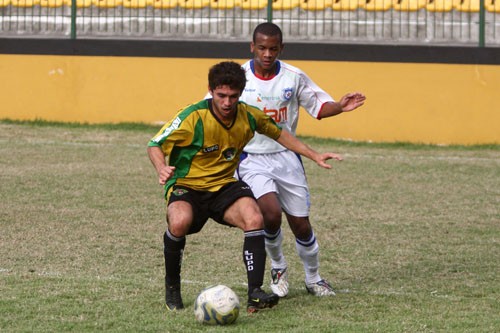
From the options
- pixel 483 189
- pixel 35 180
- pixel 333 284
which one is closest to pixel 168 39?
pixel 35 180

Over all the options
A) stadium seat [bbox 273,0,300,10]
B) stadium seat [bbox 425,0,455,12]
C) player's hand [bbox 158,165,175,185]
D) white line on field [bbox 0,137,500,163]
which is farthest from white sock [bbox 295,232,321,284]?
stadium seat [bbox 273,0,300,10]

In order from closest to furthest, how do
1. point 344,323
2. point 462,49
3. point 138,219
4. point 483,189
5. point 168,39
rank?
point 344,323 → point 138,219 → point 483,189 → point 462,49 → point 168,39

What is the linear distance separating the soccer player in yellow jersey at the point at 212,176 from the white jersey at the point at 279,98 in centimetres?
56

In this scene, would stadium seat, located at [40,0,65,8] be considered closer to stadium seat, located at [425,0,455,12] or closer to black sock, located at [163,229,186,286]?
stadium seat, located at [425,0,455,12]

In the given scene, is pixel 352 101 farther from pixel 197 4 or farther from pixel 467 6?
pixel 197 4

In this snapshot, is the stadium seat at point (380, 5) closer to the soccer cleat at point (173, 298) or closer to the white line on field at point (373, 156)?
the white line on field at point (373, 156)

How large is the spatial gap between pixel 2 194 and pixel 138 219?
6.56 ft

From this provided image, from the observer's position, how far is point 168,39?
16906 mm

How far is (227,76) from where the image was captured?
6.02 m

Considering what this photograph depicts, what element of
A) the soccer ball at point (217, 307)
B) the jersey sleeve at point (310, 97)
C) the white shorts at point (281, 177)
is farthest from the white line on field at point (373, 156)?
the soccer ball at point (217, 307)

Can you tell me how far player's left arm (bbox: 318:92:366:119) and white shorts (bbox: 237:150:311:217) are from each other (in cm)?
43

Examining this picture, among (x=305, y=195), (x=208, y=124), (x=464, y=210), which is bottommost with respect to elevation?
(x=464, y=210)

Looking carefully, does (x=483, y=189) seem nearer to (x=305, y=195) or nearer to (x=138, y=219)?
(x=138, y=219)

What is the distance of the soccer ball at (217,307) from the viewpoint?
5684mm
